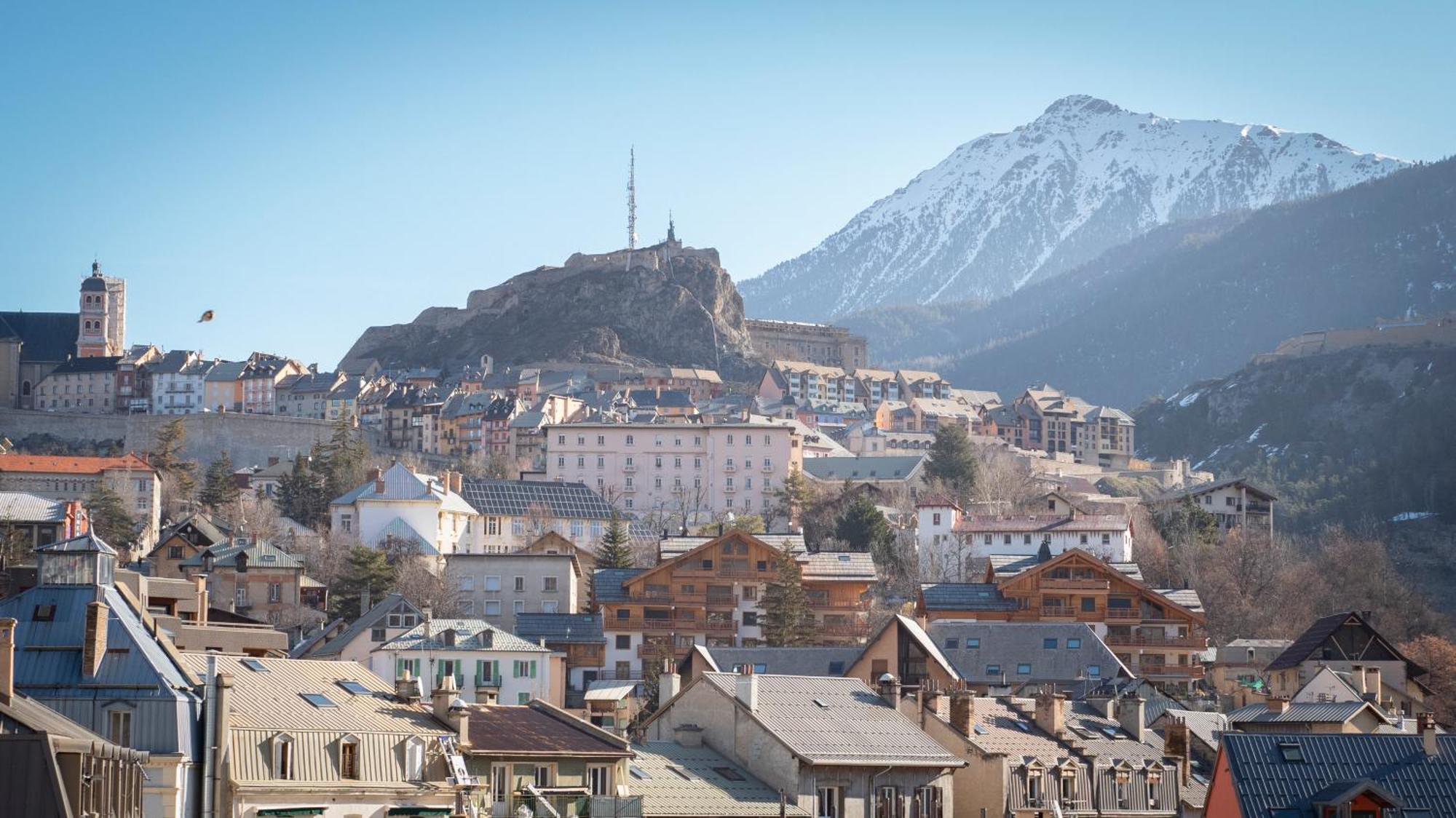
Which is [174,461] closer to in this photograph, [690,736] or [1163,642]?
[1163,642]

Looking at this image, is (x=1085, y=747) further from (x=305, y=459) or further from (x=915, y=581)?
(x=305, y=459)

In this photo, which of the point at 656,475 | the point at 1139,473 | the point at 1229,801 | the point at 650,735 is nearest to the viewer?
the point at 1229,801

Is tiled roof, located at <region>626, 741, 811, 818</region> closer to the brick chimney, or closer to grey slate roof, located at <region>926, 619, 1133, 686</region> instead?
the brick chimney

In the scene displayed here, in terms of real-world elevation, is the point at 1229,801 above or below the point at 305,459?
below

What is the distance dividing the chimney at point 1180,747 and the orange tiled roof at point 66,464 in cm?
8188

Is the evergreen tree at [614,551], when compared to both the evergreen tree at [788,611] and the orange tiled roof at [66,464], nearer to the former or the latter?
the evergreen tree at [788,611]

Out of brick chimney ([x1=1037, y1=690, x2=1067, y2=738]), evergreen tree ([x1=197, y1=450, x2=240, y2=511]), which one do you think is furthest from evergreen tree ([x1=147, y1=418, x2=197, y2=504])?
brick chimney ([x1=1037, y1=690, x2=1067, y2=738])

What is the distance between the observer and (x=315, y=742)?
4034cm

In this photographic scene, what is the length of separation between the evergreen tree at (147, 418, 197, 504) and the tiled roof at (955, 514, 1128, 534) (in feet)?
144

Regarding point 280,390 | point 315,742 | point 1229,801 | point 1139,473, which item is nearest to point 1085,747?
point 1229,801

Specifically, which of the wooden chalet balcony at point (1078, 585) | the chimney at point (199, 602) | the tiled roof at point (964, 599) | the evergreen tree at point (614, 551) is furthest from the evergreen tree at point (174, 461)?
the wooden chalet balcony at point (1078, 585)

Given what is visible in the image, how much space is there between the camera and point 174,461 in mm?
142500

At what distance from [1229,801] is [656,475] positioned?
103204 mm

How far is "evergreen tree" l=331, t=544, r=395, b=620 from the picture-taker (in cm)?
9500
